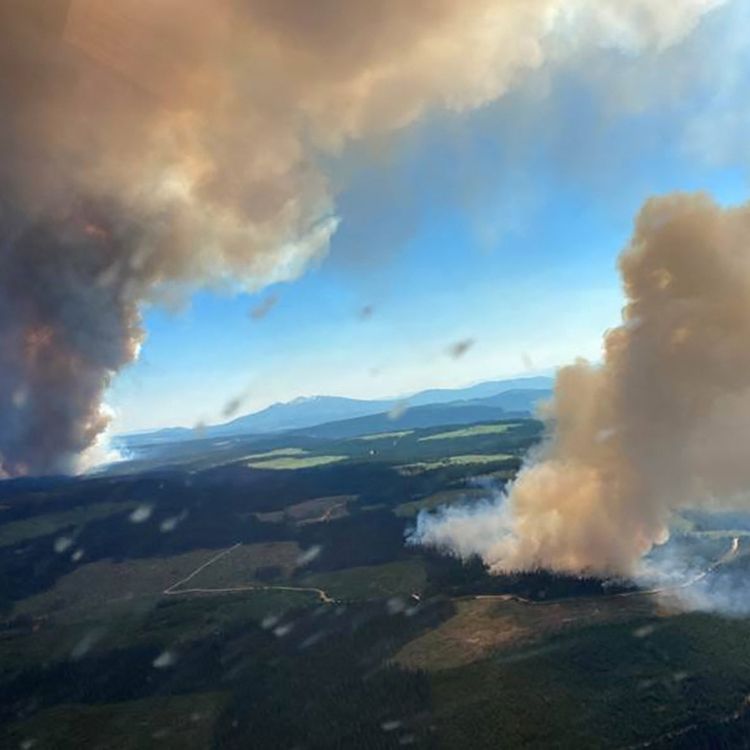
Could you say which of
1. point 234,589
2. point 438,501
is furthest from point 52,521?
point 438,501

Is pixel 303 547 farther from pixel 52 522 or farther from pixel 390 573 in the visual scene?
pixel 52 522

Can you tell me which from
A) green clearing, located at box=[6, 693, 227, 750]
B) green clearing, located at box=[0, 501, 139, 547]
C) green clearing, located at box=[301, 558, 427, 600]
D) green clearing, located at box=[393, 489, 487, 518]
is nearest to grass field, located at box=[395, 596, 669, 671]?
green clearing, located at box=[301, 558, 427, 600]

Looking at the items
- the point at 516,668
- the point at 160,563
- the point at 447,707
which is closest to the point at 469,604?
the point at 516,668

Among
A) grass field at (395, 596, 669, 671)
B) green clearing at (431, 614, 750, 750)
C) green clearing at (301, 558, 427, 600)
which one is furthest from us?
green clearing at (301, 558, 427, 600)

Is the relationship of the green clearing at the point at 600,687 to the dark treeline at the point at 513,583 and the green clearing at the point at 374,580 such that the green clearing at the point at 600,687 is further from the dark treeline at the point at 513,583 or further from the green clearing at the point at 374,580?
the green clearing at the point at 374,580

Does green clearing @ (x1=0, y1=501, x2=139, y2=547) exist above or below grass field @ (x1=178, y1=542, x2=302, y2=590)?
above

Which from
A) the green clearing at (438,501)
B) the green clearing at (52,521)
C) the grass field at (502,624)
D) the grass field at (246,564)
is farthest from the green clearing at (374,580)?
the green clearing at (52,521)

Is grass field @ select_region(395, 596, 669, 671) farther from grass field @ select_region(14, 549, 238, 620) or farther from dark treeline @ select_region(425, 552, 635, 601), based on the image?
grass field @ select_region(14, 549, 238, 620)
